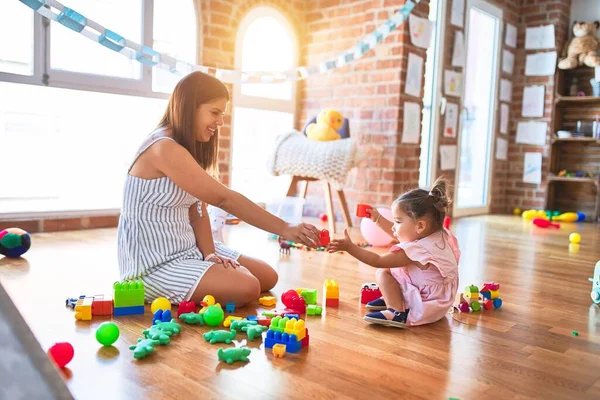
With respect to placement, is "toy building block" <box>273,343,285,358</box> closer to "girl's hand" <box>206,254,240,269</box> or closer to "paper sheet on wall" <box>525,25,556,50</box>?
"girl's hand" <box>206,254,240,269</box>

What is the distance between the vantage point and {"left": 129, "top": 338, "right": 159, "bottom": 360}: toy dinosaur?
135 cm

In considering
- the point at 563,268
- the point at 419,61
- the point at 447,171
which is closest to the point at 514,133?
the point at 447,171

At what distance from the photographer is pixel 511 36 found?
5.65m

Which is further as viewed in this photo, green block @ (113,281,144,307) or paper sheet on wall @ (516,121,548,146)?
paper sheet on wall @ (516,121,548,146)

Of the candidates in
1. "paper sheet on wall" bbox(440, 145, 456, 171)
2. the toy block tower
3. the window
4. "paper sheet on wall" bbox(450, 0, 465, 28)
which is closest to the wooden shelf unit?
"paper sheet on wall" bbox(440, 145, 456, 171)

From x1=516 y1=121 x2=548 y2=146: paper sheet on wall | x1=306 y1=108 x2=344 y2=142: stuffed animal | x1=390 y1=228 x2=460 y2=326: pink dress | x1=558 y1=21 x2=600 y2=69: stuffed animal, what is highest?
x1=558 y1=21 x2=600 y2=69: stuffed animal

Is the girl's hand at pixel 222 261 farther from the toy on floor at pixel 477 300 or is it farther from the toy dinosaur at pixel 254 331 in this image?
the toy on floor at pixel 477 300

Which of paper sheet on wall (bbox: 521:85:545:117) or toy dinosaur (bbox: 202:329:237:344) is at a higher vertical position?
paper sheet on wall (bbox: 521:85:545:117)

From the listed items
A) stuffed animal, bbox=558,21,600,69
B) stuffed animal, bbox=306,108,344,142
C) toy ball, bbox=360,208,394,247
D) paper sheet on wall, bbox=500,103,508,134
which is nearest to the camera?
toy ball, bbox=360,208,394,247

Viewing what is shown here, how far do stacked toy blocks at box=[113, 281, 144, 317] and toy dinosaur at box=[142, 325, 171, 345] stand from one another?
21 centimetres

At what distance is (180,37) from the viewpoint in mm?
3717

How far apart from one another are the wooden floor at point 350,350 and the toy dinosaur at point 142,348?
19mm

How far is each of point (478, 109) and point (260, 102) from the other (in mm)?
2353

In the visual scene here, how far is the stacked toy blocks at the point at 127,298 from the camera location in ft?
5.62
